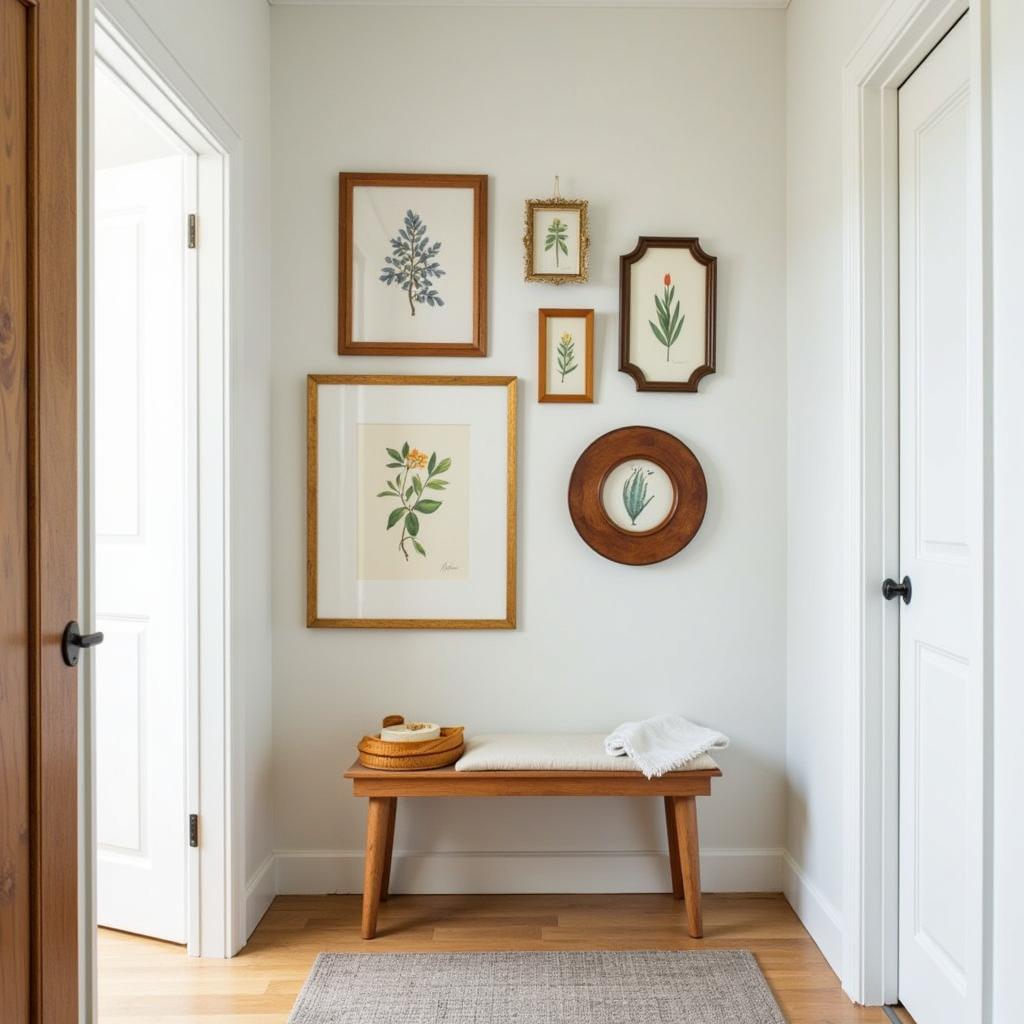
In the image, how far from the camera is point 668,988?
2283mm

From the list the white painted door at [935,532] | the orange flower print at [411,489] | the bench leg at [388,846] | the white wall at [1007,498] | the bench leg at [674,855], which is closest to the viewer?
the white wall at [1007,498]

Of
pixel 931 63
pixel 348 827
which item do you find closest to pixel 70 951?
pixel 348 827

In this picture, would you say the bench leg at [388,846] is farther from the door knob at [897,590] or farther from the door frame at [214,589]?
the door knob at [897,590]

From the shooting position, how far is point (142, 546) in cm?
256

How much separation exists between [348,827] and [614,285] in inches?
72.5

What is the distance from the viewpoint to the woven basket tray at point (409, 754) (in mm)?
2559

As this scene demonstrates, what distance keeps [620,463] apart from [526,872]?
4.17ft

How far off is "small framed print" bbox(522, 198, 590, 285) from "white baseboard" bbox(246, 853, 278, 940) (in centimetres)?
191

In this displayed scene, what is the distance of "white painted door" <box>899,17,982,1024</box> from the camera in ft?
6.31

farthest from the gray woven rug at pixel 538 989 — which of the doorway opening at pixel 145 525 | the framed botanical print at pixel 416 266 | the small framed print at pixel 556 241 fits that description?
the small framed print at pixel 556 241

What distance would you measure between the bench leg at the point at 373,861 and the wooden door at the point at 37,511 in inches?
A: 41.8

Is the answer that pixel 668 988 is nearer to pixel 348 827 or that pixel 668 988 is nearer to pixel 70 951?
pixel 348 827

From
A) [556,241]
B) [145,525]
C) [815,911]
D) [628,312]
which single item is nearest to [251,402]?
[145,525]

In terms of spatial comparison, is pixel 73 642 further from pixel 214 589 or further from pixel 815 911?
pixel 815 911
